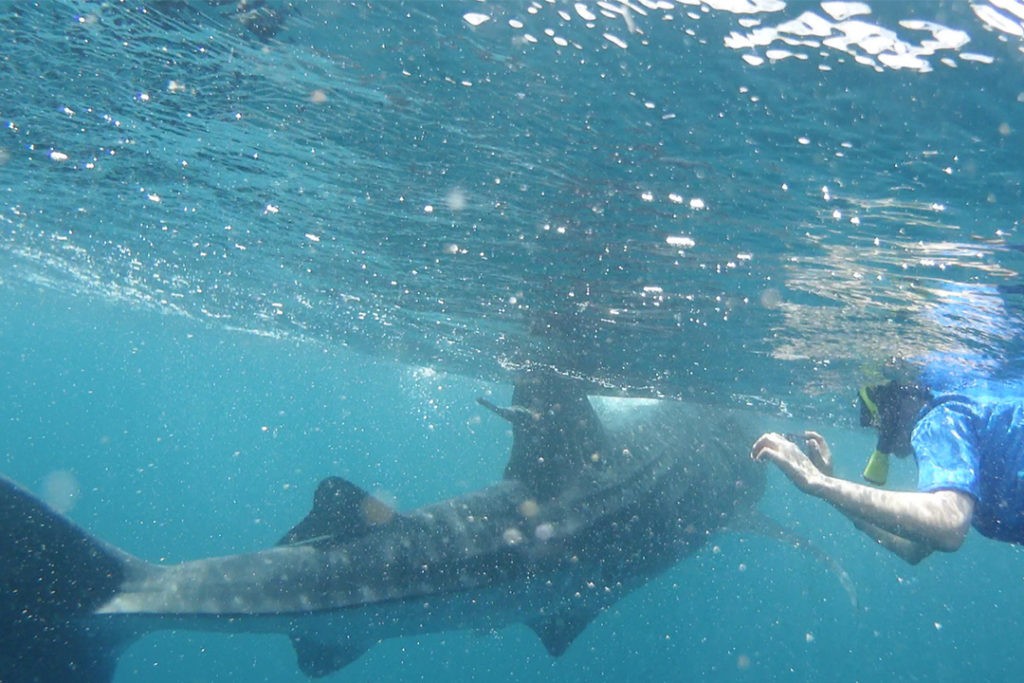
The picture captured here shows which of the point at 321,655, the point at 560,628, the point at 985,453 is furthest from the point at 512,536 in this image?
the point at 985,453

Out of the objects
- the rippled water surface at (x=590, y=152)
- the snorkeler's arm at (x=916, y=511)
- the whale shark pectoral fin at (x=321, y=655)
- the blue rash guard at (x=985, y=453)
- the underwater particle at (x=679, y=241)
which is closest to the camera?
the snorkeler's arm at (x=916, y=511)

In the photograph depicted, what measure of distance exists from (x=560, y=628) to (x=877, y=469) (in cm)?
688

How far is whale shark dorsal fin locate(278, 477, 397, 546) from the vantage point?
7.40 metres

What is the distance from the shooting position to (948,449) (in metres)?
4.07

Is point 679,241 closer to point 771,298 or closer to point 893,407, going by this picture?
point 771,298

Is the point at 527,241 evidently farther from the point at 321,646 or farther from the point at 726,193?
the point at 321,646

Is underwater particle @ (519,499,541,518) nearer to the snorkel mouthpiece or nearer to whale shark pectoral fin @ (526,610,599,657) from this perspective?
whale shark pectoral fin @ (526,610,599,657)

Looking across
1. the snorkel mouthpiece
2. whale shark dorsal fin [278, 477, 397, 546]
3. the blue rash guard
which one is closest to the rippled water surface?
the blue rash guard

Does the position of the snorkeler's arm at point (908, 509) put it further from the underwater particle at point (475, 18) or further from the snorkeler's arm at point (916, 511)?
the underwater particle at point (475, 18)

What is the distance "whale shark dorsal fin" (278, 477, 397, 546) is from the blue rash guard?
566 cm

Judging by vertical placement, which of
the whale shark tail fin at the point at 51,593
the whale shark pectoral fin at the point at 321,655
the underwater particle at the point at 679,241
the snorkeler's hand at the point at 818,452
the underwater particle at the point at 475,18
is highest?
the underwater particle at the point at 475,18

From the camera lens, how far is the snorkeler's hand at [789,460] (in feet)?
12.7

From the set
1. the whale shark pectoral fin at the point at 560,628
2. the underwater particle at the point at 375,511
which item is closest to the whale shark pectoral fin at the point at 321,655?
the underwater particle at the point at 375,511

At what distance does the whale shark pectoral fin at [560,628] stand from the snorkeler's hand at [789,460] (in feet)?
23.9
